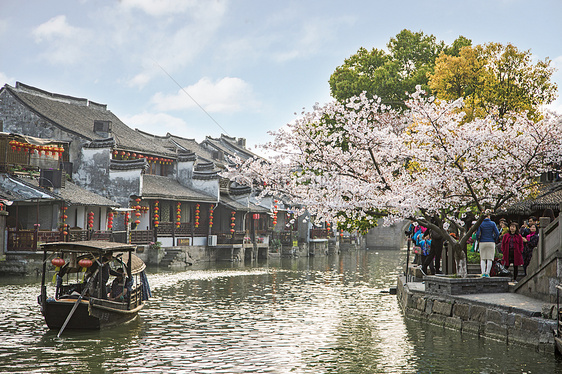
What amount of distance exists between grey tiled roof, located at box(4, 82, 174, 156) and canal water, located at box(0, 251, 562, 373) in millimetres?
19565

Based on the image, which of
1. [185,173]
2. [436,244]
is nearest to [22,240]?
[185,173]

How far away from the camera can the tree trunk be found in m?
18.0

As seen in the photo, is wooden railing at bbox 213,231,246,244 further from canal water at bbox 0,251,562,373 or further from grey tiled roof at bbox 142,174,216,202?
canal water at bbox 0,251,562,373

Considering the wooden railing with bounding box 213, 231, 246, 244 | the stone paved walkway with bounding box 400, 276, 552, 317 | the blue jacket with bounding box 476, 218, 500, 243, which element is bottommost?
the stone paved walkway with bounding box 400, 276, 552, 317

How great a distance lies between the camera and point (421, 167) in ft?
66.0

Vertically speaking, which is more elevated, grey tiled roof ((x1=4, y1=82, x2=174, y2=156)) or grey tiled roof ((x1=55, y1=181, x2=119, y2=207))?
grey tiled roof ((x1=4, y1=82, x2=174, y2=156))

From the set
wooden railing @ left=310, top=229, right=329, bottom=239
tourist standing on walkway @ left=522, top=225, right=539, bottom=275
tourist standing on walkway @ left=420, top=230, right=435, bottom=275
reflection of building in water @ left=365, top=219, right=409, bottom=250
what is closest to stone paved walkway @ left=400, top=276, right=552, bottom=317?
tourist standing on walkway @ left=522, top=225, right=539, bottom=275

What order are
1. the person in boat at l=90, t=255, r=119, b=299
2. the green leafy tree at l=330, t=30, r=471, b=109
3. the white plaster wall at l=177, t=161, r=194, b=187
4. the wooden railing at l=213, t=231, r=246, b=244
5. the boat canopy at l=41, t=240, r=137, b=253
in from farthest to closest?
the white plaster wall at l=177, t=161, r=194, b=187 < the wooden railing at l=213, t=231, r=246, b=244 < the green leafy tree at l=330, t=30, r=471, b=109 < the person in boat at l=90, t=255, r=119, b=299 < the boat canopy at l=41, t=240, r=137, b=253

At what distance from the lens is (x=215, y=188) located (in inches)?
1925

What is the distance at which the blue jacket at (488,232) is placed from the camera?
59.2 feet

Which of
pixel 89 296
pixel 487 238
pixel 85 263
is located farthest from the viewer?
pixel 487 238

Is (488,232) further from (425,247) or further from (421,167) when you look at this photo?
(425,247)

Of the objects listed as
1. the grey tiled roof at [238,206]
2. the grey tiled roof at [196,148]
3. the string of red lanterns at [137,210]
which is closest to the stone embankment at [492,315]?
the string of red lanterns at [137,210]

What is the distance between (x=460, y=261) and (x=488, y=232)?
3.84ft
